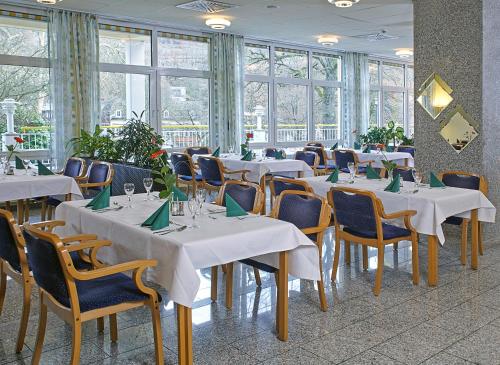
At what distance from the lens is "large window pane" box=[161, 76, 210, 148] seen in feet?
35.2

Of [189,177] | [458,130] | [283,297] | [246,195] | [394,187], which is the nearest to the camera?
[283,297]

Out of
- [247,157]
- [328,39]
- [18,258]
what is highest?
[328,39]

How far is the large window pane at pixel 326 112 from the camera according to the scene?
44.9 feet

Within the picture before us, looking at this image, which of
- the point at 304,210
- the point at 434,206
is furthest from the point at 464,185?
the point at 304,210

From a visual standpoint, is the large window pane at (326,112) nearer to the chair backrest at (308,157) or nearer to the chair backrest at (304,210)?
the chair backrest at (308,157)

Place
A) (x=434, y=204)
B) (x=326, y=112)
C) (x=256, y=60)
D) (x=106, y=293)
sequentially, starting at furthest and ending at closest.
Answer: (x=326, y=112) < (x=256, y=60) < (x=434, y=204) < (x=106, y=293)

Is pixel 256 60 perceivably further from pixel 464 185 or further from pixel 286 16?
pixel 464 185

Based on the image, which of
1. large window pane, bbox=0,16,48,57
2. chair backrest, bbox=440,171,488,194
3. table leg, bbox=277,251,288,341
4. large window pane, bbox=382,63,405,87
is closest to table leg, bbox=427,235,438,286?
chair backrest, bbox=440,171,488,194

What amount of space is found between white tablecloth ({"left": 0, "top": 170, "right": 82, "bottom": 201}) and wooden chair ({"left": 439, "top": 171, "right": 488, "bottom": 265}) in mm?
3926

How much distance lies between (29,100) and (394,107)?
10.5 meters

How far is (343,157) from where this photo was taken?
934 centimetres

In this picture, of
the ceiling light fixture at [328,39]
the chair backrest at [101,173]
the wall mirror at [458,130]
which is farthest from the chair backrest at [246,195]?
the ceiling light fixture at [328,39]

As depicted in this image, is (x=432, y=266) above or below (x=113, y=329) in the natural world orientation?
above

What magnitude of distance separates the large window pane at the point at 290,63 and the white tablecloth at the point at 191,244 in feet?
30.6
